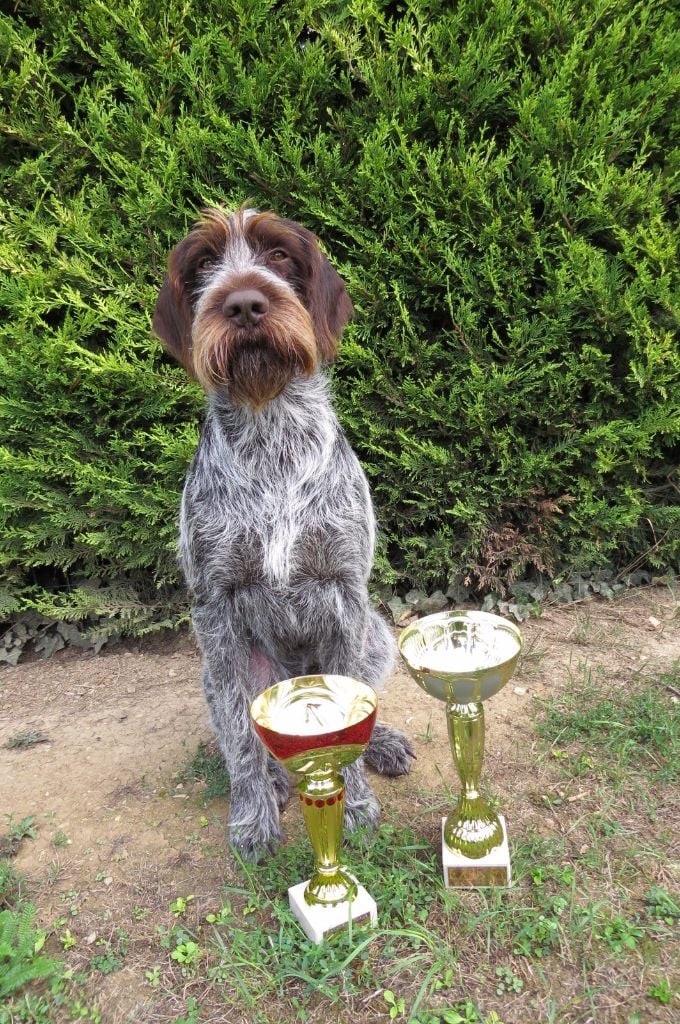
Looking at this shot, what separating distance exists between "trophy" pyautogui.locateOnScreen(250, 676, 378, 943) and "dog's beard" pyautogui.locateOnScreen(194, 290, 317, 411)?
0.86m

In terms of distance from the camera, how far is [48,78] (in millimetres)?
3551

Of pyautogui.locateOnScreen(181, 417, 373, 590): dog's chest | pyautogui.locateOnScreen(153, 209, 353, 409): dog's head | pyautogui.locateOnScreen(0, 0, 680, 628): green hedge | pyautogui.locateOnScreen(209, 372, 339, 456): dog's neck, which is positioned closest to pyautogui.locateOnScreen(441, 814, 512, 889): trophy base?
pyautogui.locateOnScreen(181, 417, 373, 590): dog's chest

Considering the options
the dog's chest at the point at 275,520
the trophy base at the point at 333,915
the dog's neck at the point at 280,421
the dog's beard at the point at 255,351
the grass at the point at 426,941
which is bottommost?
the grass at the point at 426,941

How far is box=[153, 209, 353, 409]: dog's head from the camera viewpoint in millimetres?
1901

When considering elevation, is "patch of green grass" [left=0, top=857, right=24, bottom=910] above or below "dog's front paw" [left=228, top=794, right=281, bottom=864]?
below

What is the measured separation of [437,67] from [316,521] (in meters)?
2.73

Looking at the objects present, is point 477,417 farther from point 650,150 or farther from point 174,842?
point 174,842

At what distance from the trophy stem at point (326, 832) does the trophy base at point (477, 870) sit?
278mm

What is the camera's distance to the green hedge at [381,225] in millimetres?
3451

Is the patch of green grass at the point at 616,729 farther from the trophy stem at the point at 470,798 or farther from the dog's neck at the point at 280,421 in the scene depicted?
the dog's neck at the point at 280,421

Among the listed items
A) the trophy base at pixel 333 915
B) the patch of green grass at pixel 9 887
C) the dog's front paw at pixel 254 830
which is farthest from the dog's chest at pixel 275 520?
the patch of green grass at pixel 9 887

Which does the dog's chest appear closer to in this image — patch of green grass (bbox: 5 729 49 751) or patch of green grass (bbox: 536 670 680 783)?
patch of green grass (bbox: 536 670 680 783)

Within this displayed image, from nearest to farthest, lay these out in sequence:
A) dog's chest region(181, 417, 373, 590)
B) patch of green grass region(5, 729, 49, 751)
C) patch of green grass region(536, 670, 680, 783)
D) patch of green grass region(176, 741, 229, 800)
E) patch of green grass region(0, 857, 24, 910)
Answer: dog's chest region(181, 417, 373, 590)
patch of green grass region(0, 857, 24, 910)
patch of green grass region(536, 670, 680, 783)
patch of green grass region(176, 741, 229, 800)
patch of green grass region(5, 729, 49, 751)

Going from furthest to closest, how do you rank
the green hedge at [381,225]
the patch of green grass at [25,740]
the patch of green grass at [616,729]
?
1. the green hedge at [381,225]
2. the patch of green grass at [25,740]
3. the patch of green grass at [616,729]
